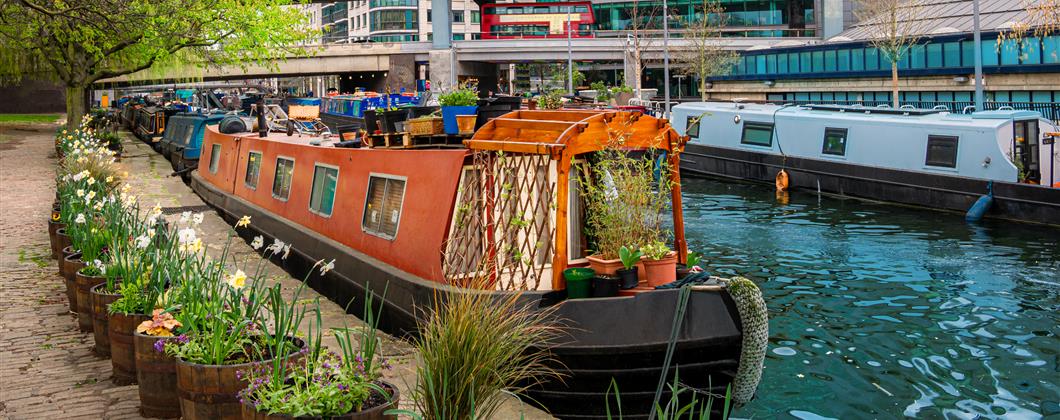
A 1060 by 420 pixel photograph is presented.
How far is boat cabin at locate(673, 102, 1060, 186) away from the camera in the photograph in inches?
863

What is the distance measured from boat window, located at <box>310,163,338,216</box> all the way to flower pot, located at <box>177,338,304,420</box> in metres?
6.79

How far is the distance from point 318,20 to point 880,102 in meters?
140

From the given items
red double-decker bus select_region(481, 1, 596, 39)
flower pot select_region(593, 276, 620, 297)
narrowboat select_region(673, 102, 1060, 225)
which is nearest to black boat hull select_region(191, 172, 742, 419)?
flower pot select_region(593, 276, 620, 297)

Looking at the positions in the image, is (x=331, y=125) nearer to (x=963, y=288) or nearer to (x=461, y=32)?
(x=963, y=288)

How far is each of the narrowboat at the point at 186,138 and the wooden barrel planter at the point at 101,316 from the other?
59.4ft

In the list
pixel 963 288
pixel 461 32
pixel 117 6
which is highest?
pixel 461 32

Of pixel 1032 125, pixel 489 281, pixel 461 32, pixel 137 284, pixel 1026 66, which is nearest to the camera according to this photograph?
Answer: pixel 137 284

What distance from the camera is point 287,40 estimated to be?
118ft

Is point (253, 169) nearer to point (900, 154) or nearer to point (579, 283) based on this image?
point (579, 283)

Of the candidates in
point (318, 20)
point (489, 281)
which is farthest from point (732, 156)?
point (318, 20)

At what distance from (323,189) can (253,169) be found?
4.62 m

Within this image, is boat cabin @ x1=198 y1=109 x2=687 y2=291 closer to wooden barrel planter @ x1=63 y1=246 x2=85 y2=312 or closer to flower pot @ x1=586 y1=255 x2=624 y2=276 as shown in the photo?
flower pot @ x1=586 y1=255 x2=624 y2=276

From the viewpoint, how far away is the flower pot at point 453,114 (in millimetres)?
11609

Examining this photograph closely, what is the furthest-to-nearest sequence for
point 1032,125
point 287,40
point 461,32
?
point 461,32, point 287,40, point 1032,125
